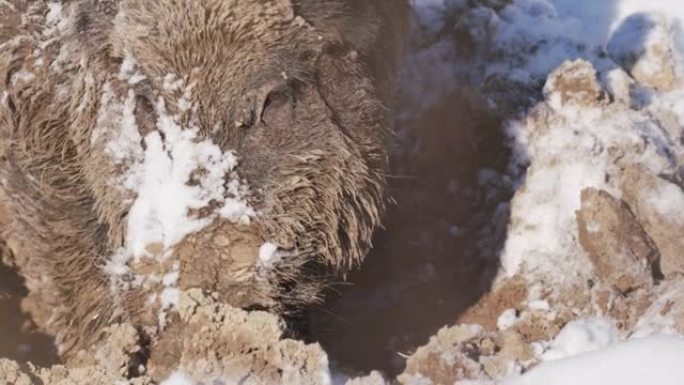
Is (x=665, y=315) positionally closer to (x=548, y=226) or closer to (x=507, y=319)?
(x=507, y=319)

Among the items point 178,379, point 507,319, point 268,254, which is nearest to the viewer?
point 178,379

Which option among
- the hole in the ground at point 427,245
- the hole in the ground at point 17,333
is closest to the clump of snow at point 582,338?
the hole in the ground at point 427,245

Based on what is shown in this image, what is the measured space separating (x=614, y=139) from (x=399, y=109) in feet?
3.11

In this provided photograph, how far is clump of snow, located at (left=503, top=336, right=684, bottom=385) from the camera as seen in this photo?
261cm

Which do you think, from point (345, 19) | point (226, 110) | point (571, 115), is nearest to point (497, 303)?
point (571, 115)

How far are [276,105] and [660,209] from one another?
1.24 meters

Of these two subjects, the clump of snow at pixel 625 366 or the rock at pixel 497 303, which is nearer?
the clump of snow at pixel 625 366

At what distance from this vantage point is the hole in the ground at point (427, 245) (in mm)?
4129

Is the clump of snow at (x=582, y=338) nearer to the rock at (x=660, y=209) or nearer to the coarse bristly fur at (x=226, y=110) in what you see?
the rock at (x=660, y=209)

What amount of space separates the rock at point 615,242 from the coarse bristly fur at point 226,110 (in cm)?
63

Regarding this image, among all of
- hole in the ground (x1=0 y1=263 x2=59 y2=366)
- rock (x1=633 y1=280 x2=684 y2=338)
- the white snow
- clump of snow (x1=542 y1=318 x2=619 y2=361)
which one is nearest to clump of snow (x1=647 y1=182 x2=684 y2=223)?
rock (x1=633 y1=280 x2=684 y2=338)

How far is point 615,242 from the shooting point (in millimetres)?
3885

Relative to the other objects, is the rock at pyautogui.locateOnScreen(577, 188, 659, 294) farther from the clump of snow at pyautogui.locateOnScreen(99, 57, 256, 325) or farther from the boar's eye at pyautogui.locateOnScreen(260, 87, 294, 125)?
the clump of snow at pyautogui.locateOnScreen(99, 57, 256, 325)

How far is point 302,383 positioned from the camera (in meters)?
3.07
